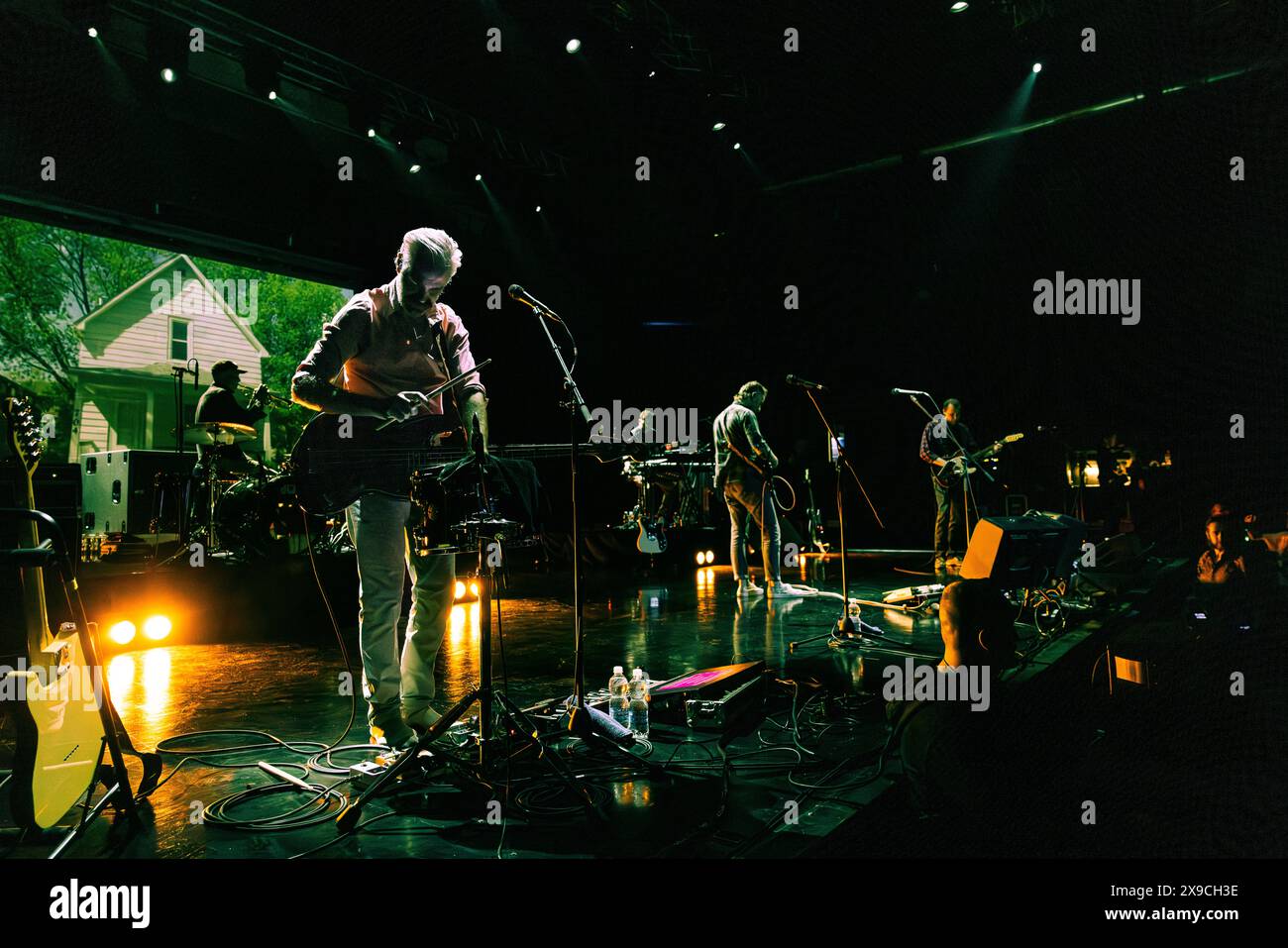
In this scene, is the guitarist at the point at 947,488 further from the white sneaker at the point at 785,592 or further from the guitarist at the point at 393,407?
the guitarist at the point at 393,407

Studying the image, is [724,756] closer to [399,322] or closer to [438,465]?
[438,465]

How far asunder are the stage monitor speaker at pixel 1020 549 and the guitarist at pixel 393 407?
115 inches

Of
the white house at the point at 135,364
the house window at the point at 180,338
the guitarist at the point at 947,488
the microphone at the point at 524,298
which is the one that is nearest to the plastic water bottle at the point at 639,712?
the microphone at the point at 524,298

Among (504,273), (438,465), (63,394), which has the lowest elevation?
(438,465)

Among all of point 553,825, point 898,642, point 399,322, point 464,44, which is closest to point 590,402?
point 464,44

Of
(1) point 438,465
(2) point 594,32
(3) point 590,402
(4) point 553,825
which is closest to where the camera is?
(4) point 553,825

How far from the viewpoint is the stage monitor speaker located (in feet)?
13.4

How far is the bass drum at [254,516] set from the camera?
6988mm

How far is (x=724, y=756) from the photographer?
2.72 m

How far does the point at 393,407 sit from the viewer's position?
8.69 ft

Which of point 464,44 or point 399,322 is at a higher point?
point 464,44

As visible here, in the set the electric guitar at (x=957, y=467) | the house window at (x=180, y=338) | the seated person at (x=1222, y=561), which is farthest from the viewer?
Result: the house window at (x=180, y=338)

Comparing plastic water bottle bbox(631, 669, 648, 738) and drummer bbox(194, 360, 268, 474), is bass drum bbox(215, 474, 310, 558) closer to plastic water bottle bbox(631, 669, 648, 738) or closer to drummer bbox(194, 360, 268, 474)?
drummer bbox(194, 360, 268, 474)
